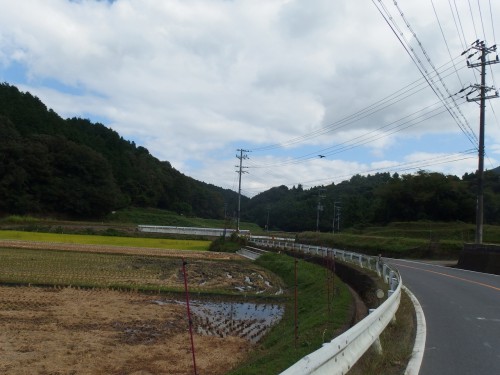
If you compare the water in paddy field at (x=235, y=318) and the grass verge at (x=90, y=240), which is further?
the grass verge at (x=90, y=240)

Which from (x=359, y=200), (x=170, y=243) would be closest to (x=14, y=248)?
(x=170, y=243)

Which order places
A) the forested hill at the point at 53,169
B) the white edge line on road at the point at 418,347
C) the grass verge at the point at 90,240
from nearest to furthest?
1. the white edge line on road at the point at 418,347
2. the grass verge at the point at 90,240
3. the forested hill at the point at 53,169

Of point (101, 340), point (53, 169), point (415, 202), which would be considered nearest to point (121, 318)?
point (101, 340)

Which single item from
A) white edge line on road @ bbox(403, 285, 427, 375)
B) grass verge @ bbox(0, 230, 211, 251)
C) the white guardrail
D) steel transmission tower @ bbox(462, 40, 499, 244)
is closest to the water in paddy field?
white edge line on road @ bbox(403, 285, 427, 375)

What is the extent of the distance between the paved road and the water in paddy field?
14.7 feet

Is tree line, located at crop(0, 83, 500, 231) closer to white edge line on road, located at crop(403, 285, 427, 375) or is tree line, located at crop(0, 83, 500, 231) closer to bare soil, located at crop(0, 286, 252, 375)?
white edge line on road, located at crop(403, 285, 427, 375)

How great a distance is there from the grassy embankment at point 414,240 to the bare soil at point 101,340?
2806cm

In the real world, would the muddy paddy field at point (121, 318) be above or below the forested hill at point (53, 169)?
below

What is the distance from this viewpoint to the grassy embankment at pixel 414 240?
125ft

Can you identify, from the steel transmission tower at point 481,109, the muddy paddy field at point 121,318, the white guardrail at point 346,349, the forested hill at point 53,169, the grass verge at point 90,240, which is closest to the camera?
the white guardrail at point 346,349

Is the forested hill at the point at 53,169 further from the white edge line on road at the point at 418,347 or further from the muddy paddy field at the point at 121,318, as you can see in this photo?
the white edge line on road at the point at 418,347

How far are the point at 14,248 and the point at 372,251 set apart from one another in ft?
97.7

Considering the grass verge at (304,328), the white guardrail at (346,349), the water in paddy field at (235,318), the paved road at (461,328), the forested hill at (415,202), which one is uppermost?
the forested hill at (415,202)

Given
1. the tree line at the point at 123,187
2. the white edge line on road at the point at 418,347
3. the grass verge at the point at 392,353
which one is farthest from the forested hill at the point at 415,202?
the grass verge at the point at 392,353
